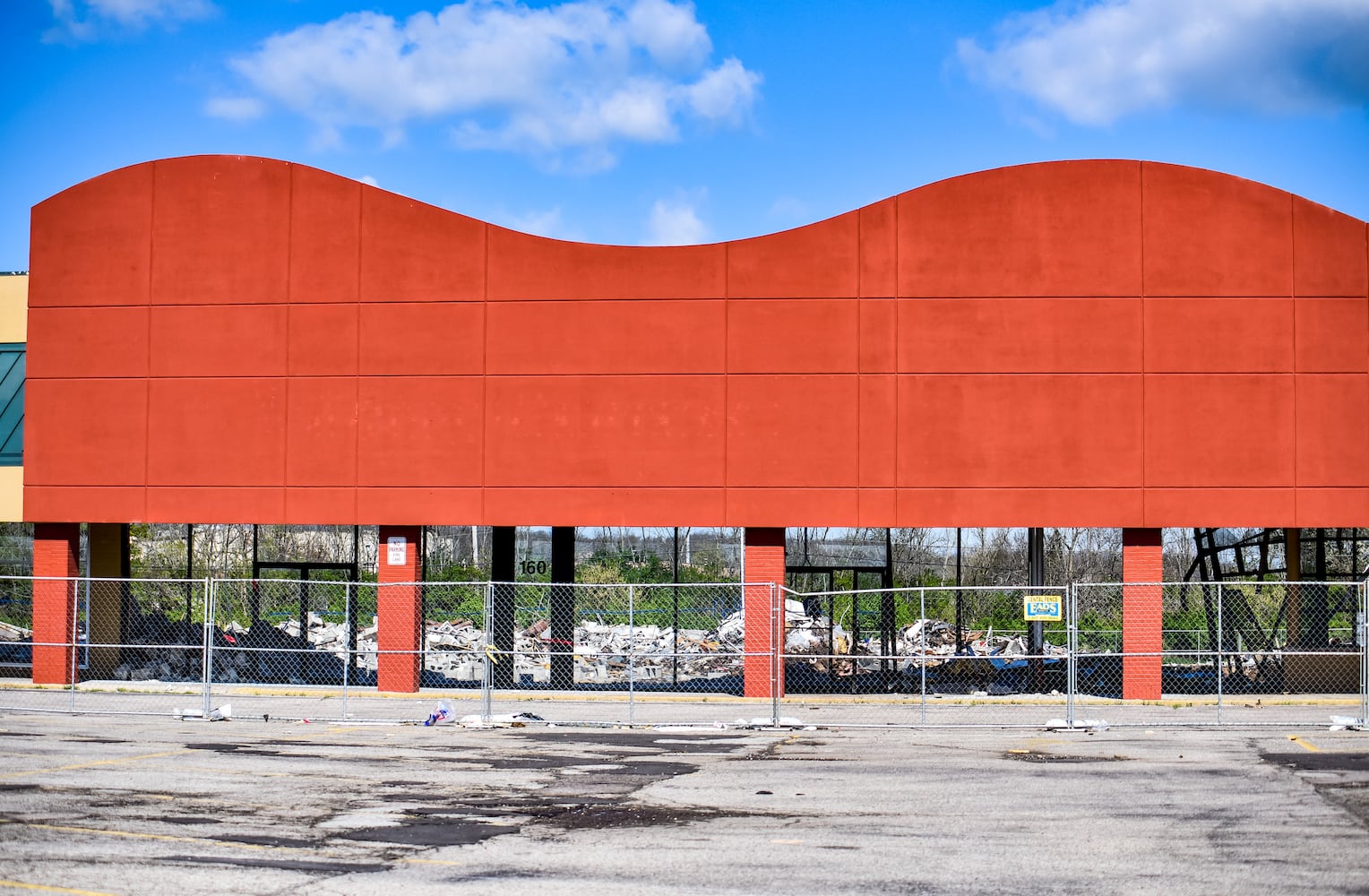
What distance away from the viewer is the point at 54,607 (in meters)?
25.5

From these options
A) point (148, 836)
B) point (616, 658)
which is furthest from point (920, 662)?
point (148, 836)

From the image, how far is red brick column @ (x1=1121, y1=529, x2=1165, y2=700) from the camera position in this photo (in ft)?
76.7

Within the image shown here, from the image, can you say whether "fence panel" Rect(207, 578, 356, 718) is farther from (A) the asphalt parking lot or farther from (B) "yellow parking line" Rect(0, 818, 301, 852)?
(B) "yellow parking line" Rect(0, 818, 301, 852)

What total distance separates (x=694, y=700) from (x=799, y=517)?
385 centimetres

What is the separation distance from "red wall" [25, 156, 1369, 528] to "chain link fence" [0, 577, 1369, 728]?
6.33 ft


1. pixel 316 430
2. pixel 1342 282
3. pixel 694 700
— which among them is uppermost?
pixel 1342 282

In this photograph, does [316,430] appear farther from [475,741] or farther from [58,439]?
[475,741]

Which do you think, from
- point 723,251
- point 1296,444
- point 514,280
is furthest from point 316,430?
point 1296,444

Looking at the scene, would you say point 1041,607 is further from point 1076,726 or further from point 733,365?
point 733,365

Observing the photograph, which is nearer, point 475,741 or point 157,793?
point 157,793

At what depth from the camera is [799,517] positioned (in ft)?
78.9

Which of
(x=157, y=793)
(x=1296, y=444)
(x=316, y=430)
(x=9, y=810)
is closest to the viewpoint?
(x=9, y=810)

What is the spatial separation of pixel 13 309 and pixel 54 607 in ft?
20.3

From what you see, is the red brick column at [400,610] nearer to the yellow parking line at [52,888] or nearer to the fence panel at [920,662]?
the fence panel at [920,662]
